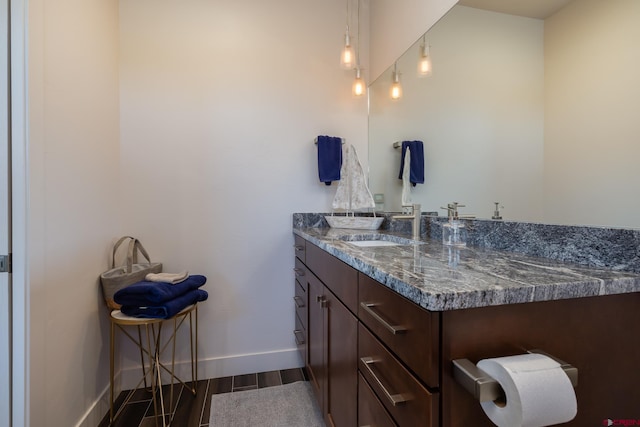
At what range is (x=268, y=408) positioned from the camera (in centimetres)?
156

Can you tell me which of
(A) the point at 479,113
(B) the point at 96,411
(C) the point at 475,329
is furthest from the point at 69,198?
(A) the point at 479,113

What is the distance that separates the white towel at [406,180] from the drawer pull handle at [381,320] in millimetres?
1078

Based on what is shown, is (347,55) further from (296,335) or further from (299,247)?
(296,335)

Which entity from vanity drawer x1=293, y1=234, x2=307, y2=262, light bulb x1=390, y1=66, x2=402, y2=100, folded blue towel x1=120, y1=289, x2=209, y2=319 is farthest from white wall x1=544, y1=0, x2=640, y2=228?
folded blue towel x1=120, y1=289, x2=209, y2=319

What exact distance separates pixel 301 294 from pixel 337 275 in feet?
2.50

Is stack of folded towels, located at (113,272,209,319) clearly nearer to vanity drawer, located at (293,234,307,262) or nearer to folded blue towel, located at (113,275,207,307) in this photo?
folded blue towel, located at (113,275,207,307)

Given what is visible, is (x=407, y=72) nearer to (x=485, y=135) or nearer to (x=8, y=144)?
(x=485, y=135)

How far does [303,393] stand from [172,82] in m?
2.10

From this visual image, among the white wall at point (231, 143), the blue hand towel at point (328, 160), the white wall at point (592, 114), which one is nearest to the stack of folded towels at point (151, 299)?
the white wall at point (231, 143)

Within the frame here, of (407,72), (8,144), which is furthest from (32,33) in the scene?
(407,72)

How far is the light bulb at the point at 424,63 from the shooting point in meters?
1.53

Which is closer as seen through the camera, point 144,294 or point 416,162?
point 144,294

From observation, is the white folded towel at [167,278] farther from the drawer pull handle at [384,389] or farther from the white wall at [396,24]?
the white wall at [396,24]

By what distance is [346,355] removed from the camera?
39.6 inches
